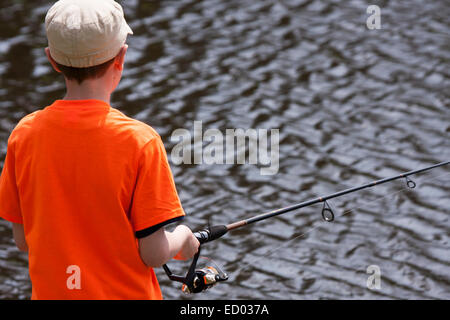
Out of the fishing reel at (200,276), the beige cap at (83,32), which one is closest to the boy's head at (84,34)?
the beige cap at (83,32)

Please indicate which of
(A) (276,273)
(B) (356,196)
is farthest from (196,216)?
(B) (356,196)

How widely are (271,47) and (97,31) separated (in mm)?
5540

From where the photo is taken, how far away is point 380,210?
15.4 feet

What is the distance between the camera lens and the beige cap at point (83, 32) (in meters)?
1.71

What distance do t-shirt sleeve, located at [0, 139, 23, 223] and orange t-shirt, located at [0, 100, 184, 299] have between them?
0.04 m

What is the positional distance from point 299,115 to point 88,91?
4.21 metres

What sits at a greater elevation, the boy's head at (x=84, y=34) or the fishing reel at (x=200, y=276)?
the boy's head at (x=84, y=34)

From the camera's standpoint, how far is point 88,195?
1.73 metres

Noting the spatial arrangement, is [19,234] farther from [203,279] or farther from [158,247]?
[203,279]

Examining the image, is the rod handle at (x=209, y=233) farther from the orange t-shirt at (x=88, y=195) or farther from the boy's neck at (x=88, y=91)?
the boy's neck at (x=88, y=91)

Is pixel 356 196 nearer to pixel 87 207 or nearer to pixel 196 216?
pixel 196 216

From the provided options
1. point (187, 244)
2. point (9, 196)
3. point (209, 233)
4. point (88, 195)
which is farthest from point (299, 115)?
point (88, 195)

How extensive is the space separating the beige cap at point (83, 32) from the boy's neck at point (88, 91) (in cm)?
5
